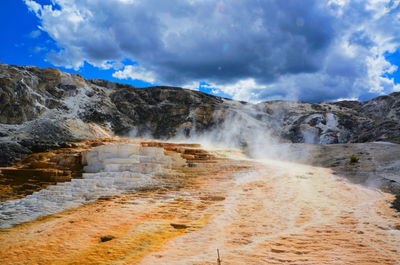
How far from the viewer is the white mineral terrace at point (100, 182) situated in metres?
6.36

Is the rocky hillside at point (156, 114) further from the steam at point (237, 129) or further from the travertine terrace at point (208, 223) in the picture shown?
the travertine terrace at point (208, 223)

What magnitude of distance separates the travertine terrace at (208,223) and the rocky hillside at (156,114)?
42.5 ft

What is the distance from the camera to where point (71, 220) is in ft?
18.2

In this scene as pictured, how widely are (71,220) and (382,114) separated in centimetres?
3674

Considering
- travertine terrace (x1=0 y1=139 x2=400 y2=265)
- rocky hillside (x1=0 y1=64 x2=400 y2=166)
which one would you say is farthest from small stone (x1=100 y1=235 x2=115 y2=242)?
rocky hillside (x1=0 y1=64 x2=400 y2=166)

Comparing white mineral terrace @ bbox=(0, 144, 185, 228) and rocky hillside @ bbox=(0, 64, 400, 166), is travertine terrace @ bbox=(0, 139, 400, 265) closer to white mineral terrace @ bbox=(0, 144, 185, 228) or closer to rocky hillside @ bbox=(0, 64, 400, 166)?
white mineral terrace @ bbox=(0, 144, 185, 228)

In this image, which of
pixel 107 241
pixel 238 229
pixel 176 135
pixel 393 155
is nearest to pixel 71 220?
pixel 107 241

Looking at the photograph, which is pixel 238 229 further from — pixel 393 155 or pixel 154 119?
pixel 154 119

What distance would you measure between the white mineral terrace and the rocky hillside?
9236 mm

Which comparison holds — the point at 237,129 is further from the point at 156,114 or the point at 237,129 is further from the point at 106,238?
the point at 106,238

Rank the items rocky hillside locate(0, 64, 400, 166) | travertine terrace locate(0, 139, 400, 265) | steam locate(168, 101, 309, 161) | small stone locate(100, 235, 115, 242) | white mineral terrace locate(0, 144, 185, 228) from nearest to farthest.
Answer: travertine terrace locate(0, 139, 400, 265)
small stone locate(100, 235, 115, 242)
white mineral terrace locate(0, 144, 185, 228)
rocky hillside locate(0, 64, 400, 166)
steam locate(168, 101, 309, 161)

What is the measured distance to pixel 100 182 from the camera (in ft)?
27.5

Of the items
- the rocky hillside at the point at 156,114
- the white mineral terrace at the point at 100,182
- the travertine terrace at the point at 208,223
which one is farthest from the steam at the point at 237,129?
the travertine terrace at the point at 208,223

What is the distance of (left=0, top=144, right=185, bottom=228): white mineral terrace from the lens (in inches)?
250
